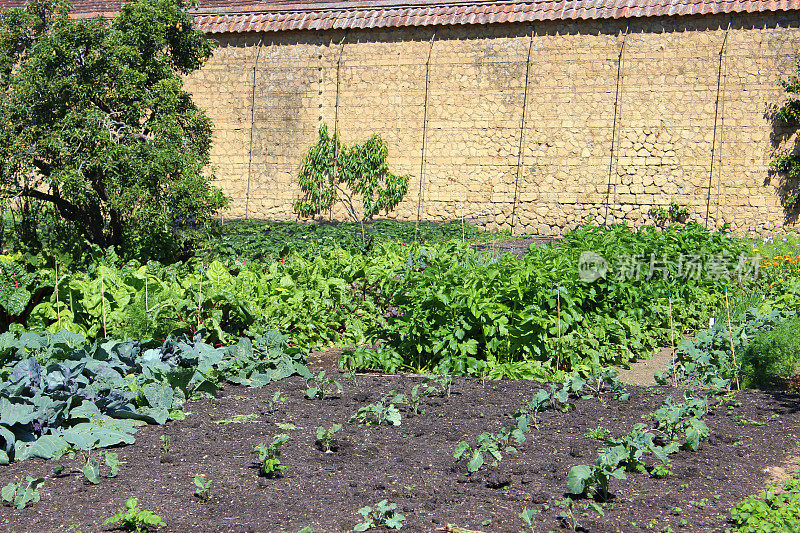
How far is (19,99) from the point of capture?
8445 mm

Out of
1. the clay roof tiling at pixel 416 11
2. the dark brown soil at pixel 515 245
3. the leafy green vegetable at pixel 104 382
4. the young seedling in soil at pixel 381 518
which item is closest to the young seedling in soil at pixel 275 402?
the leafy green vegetable at pixel 104 382

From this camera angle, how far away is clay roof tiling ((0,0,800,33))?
14.1 m

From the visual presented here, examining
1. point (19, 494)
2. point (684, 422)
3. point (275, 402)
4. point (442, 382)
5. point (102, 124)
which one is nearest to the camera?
point (19, 494)

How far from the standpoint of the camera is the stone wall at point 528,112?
14.1 metres

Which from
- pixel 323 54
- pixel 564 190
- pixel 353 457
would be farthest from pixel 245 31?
pixel 353 457

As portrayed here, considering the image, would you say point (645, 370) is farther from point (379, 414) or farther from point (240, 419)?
point (240, 419)

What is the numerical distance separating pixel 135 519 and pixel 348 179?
13290 millimetres

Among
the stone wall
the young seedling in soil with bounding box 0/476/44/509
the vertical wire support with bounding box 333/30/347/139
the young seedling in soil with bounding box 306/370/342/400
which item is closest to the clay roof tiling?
the stone wall

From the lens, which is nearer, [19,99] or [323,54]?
[19,99]

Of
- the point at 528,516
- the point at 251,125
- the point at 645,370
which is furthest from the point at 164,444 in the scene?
the point at 251,125

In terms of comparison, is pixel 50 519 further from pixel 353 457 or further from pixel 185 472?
pixel 353 457

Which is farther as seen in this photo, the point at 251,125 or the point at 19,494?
the point at 251,125

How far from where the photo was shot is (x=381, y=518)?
313 centimetres

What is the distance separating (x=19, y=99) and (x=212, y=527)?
6.83 m
